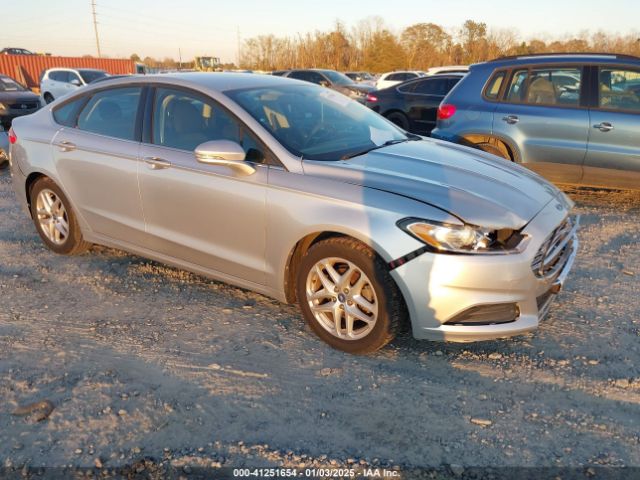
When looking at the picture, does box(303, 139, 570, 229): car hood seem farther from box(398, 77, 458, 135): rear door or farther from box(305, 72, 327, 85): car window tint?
box(305, 72, 327, 85): car window tint

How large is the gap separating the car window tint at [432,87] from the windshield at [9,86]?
11039 mm

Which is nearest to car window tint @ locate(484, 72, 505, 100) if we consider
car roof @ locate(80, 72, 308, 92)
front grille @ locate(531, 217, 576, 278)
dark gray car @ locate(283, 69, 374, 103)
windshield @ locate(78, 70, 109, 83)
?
car roof @ locate(80, 72, 308, 92)

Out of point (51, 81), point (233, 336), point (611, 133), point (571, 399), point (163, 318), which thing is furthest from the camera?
point (51, 81)

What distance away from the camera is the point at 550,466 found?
2346 millimetres

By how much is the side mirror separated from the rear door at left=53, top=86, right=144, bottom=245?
0.87 m

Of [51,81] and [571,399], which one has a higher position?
[51,81]

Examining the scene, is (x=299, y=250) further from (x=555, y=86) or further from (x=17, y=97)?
(x=17, y=97)

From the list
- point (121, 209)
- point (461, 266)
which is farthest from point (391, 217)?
point (121, 209)

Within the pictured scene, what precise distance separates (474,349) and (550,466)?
1042 millimetres

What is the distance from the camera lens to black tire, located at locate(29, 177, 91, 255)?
467 cm

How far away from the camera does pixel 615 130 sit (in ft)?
19.4

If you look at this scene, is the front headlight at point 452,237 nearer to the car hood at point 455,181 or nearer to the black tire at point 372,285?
the car hood at point 455,181

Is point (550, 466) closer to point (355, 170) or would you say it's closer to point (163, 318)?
point (355, 170)

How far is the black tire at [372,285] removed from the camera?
302 cm
